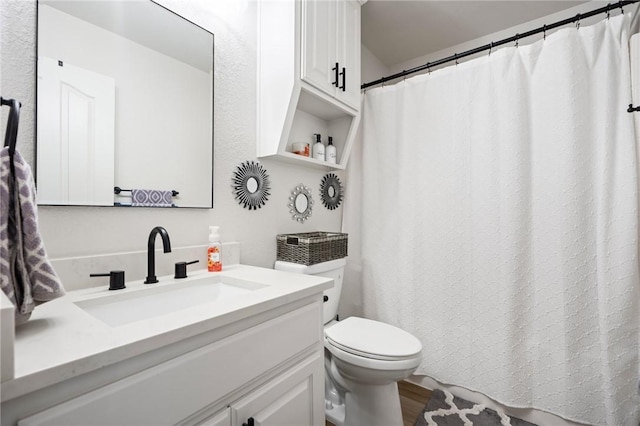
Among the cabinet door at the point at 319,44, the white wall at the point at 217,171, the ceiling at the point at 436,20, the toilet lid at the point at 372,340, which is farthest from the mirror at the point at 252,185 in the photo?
the ceiling at the point at 436,20

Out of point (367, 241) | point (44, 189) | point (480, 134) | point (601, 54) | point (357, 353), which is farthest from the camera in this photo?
point (367, 241)

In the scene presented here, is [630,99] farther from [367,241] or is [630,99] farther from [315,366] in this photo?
[315,366]

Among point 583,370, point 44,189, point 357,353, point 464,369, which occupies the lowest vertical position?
point 464,369

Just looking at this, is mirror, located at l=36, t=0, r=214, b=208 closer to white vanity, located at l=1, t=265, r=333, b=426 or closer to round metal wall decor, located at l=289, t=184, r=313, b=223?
white vanity, located at l=1, t=265, r=333, b=426

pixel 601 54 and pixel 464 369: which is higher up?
pixel 601 54

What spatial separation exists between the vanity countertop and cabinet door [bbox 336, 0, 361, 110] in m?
1.24

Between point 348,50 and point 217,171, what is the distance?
104 centimetres

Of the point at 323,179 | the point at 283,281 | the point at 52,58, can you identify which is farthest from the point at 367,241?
the point at 52,58

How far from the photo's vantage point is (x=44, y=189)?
0.86 m

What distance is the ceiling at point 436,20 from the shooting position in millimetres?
1831

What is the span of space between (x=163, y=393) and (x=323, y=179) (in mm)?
1514

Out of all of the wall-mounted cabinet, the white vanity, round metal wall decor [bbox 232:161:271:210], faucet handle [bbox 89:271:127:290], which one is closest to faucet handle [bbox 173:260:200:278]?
the white vanity

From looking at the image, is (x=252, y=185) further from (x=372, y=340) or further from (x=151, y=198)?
(x=372, y=340)

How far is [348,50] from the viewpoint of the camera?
1669mm
